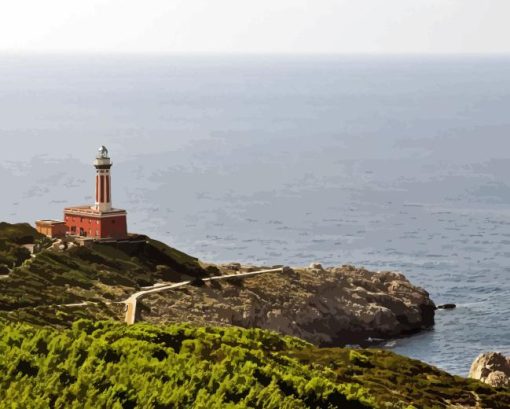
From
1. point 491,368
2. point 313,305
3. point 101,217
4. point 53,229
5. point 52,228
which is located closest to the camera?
point 491,368

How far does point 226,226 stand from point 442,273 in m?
36.4

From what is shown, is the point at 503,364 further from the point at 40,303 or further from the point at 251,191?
the point at 251,191

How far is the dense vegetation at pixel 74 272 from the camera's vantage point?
3223 inches

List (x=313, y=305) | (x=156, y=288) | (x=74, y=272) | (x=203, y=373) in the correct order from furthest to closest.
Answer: (x=313, y=305) → (x=156, y=288) → (x=74, y=272) → (x=203, y=373)

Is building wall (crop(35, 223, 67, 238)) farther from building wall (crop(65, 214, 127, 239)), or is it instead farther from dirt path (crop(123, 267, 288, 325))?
dirt path (crop(123, 267, 288, 325))

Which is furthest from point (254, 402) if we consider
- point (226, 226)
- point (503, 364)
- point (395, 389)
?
point (226, 226)

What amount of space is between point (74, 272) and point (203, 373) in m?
41.5

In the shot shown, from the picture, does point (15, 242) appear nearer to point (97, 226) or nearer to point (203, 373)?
point (97, 226)

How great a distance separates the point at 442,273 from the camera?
124 m

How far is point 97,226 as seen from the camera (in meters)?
98.4

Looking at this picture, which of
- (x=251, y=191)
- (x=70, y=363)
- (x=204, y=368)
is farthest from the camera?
(x=251, y=191)

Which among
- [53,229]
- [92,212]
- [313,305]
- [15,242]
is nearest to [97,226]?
[92,212]

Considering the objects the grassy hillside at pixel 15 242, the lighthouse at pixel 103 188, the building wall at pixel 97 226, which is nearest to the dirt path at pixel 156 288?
the building wall at pixel 97 226

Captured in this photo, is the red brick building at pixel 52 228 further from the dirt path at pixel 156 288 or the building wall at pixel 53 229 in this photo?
the dirt path at pixel 156 288
